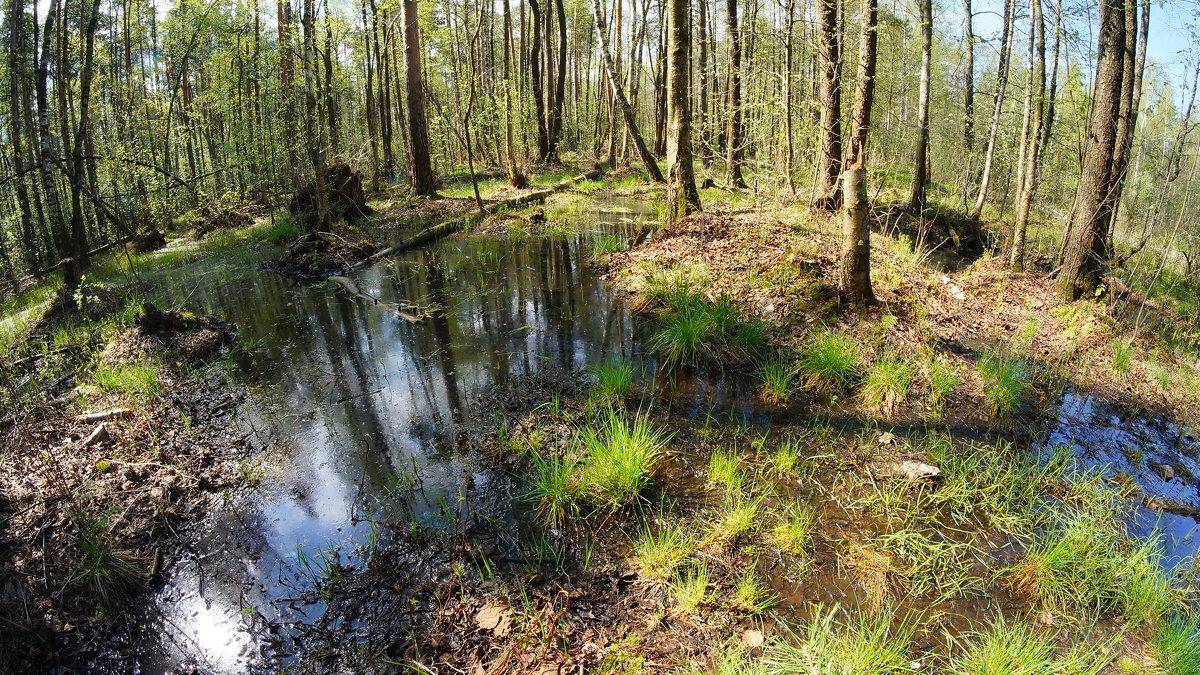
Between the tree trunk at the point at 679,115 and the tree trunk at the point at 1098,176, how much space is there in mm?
5585

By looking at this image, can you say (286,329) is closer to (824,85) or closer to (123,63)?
(824,85)

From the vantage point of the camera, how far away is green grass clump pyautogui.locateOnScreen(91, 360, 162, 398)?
5.39 meters

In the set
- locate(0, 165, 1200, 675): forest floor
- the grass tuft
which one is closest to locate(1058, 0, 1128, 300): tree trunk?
locate(0, 165, 1200, 675): forest floor

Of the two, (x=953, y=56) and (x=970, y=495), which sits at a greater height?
(x=953, y=56)

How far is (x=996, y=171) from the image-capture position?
18359 millimetres

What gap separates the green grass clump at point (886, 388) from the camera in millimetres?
5098

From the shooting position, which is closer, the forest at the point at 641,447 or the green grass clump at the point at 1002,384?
the forest at the point at 641,447

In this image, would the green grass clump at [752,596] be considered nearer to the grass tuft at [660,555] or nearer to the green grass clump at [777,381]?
the grass tuft at [660,555]

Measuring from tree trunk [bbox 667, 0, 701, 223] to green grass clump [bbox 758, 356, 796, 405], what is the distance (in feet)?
18.1

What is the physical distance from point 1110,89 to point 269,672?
34.4 ft

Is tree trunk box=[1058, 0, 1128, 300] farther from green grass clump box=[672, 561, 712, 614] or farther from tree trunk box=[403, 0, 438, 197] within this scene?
tree trunk box=[403, 0, 438, 197]

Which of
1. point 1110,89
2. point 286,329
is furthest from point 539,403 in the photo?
point 1110,89

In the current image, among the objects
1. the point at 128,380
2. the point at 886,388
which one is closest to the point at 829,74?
the point at 886,388

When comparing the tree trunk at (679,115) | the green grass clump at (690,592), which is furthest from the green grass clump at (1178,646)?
the tree trunk at (679,115)
